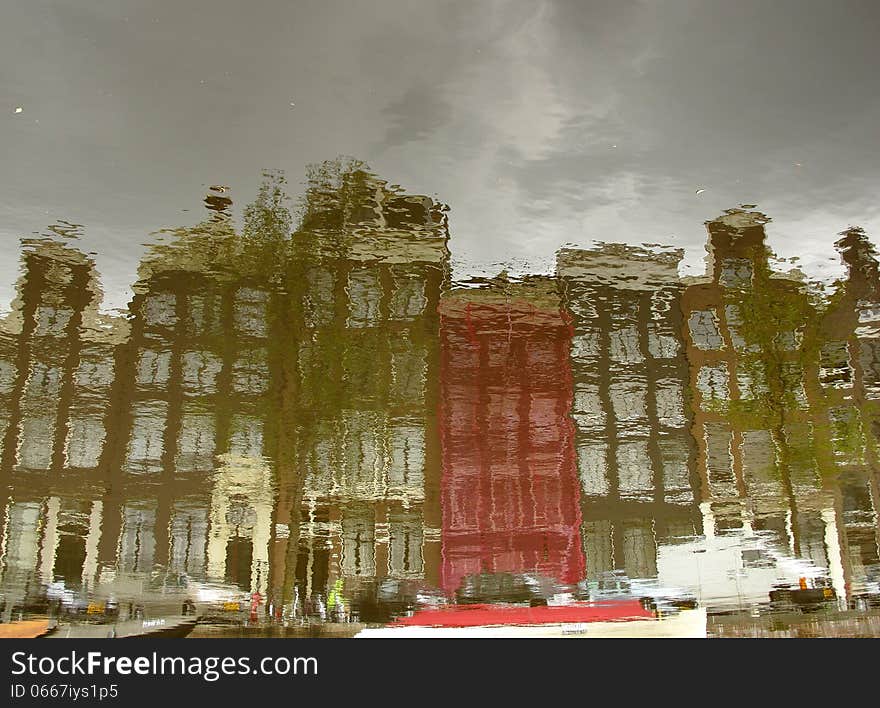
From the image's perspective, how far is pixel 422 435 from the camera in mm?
6938

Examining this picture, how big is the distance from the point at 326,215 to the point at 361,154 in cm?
82

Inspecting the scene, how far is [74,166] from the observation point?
10.7 feet

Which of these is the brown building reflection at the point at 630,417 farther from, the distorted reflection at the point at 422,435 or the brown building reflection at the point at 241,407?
the brown building reflection at the point at 241,407

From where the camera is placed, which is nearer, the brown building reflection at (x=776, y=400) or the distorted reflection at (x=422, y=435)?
the distorted reflection at (x=422, y=435)

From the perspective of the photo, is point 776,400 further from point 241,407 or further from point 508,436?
point 241,407

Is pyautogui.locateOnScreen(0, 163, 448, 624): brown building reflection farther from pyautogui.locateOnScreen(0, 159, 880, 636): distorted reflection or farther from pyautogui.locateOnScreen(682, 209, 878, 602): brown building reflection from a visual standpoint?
pyautogui.locateOnScreen(682, 209, 878, 602): brown building reflection

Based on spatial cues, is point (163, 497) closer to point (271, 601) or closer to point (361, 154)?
point (271, 601)

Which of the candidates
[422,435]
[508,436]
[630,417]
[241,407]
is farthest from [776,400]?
[241,407]

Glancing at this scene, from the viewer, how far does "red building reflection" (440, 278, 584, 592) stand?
5.34 metres

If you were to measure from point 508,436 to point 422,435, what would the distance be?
0.99 meters

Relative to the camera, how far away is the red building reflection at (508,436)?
534cm

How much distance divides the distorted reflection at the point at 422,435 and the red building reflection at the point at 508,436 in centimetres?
4

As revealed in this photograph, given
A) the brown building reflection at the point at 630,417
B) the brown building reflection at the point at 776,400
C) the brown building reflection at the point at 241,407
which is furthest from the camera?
the brown building reflection at the point at 630,417

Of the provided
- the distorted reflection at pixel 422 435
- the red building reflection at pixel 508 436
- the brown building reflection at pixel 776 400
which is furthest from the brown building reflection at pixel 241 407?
the brown building reflection at pixel 776 400
